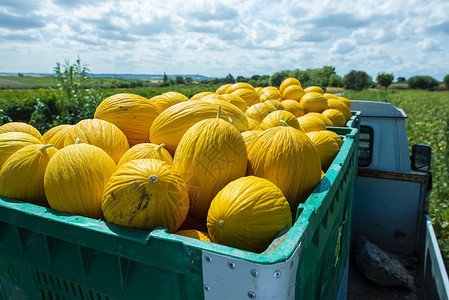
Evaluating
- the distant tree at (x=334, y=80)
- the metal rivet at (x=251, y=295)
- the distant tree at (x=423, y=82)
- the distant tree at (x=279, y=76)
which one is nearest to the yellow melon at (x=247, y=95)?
the metal rivet at (x=251, y=295)

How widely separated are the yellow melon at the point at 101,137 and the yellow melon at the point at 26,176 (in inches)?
10.0

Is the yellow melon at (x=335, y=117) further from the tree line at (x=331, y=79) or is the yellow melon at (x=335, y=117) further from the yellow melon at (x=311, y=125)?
the tree line at (x=331, y=79)

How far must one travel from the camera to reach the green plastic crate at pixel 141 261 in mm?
958

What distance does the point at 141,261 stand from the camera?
113cm

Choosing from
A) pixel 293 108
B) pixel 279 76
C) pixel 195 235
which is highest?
pixel 279 76

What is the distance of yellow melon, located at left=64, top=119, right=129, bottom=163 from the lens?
1.80m

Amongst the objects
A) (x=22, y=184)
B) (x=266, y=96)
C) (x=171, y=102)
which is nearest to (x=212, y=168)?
(x=22, y=184)

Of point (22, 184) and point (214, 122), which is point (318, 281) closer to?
point (214, 122)

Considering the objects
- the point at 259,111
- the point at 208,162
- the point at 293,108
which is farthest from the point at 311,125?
the point at 208,162

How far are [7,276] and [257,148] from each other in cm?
148

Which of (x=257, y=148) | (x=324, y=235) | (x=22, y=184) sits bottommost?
(x=324, y=235)

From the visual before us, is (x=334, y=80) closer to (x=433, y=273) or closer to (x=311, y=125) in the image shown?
(x=433, y=273)

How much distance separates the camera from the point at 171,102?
8.32 ft

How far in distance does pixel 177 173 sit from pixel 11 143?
1.16 meters
